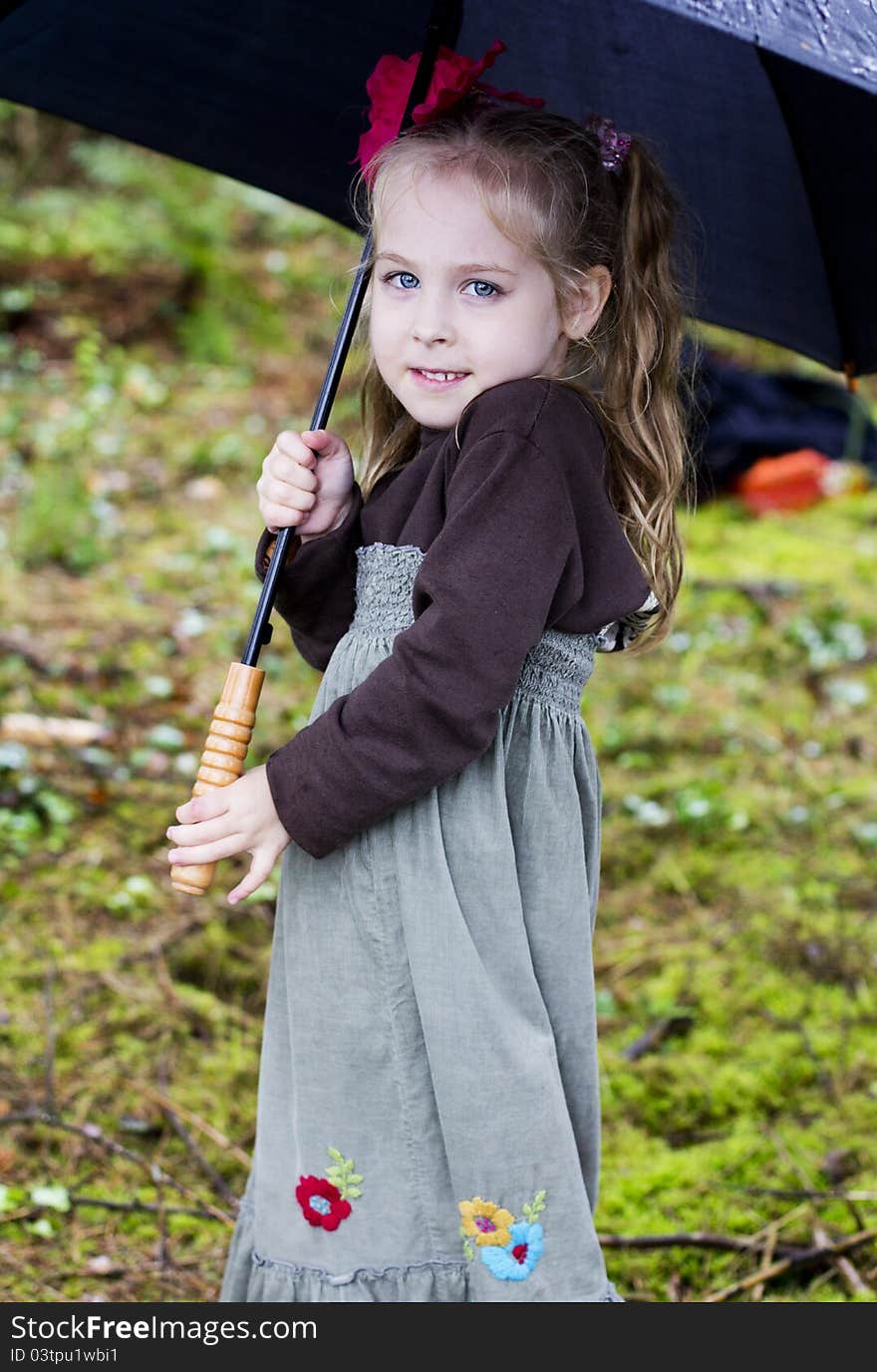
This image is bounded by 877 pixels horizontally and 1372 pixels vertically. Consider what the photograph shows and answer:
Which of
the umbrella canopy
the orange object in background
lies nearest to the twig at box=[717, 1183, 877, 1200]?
the umbrella canopy

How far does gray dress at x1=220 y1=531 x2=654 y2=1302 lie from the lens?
179cm

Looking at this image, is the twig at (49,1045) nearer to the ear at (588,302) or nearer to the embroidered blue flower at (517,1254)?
the embroidered blue flower at (517,1254)

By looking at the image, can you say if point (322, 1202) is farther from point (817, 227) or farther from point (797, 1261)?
point (817, 227)

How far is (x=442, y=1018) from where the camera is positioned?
1.79 m

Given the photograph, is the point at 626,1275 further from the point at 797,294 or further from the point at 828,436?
the point at 828,436

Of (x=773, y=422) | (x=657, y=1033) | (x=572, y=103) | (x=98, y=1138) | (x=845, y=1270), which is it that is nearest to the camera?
(x=572, y=103)

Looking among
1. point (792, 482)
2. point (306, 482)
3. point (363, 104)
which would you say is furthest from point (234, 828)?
point (792, 482)

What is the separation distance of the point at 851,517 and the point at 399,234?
4.63 meters

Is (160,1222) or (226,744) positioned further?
(160,1222)

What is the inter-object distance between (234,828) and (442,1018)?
36cm

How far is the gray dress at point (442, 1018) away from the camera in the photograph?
179 cm

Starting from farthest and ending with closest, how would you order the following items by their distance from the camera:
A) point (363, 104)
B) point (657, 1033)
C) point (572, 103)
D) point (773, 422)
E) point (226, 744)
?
point (773, 422) < point (657, 1033) < point (363, 104) < point (572, 103) < point (226, 744)

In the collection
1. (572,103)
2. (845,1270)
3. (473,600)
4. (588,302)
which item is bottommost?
(845,1270)

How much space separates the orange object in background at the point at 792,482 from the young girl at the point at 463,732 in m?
4.22
